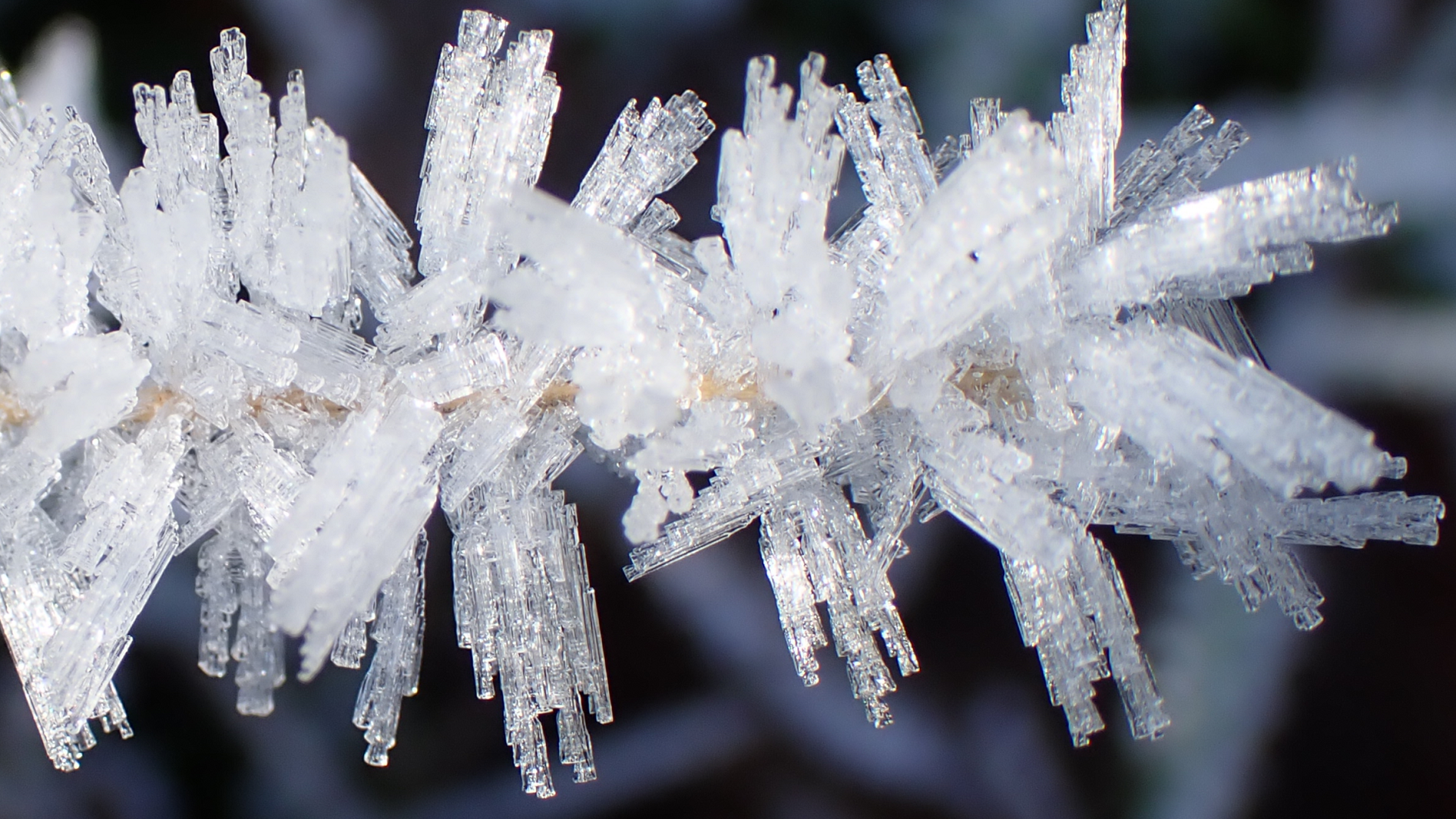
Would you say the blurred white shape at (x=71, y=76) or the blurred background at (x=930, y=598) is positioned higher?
the blurred white shape at (x=71, y=76)

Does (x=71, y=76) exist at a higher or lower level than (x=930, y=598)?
higher

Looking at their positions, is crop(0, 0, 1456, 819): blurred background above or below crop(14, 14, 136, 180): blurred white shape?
below

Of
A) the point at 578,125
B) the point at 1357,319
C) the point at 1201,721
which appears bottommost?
the point at 1201,721

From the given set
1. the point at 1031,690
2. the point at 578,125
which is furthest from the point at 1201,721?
the point at 578,125

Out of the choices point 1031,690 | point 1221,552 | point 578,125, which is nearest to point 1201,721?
point 1031,690

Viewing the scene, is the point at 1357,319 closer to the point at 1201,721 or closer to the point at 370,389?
the point at 1201,721

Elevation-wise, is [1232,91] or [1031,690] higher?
[1232,91]

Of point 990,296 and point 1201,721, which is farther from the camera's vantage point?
point 1201,721

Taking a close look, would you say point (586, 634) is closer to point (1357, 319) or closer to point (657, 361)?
point (657, 361)
